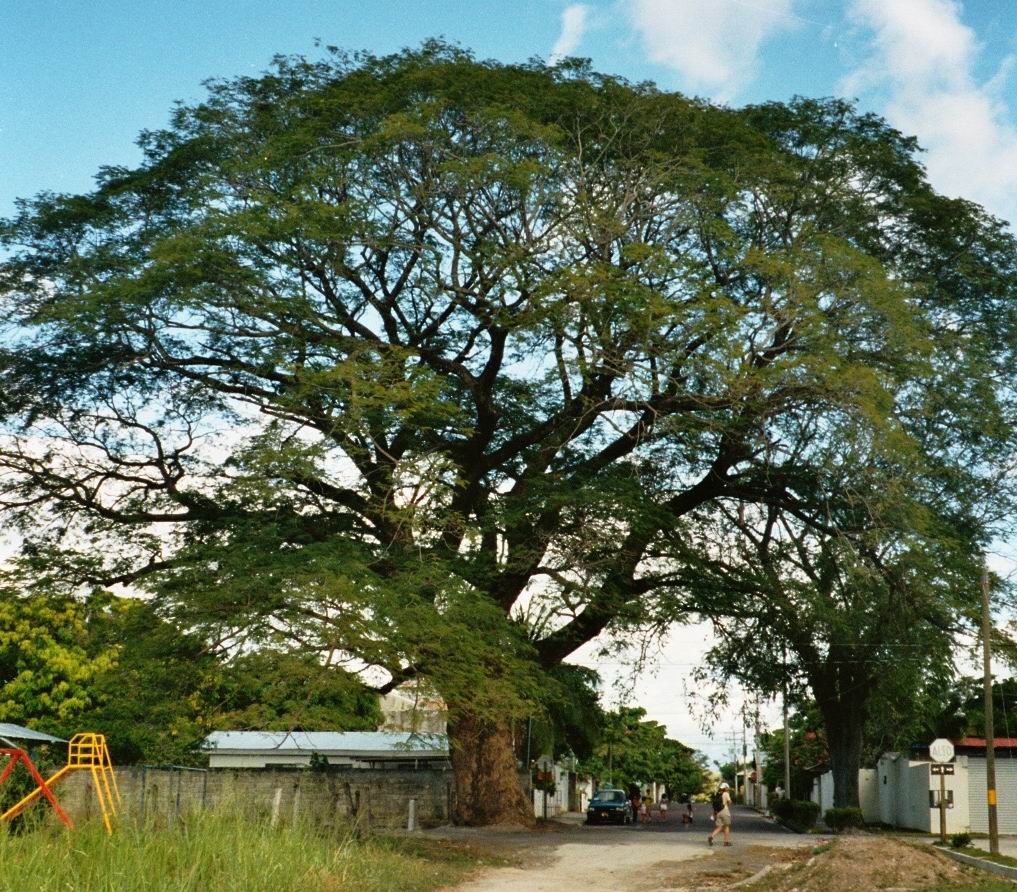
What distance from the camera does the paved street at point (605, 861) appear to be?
17.4m

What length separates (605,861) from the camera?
2047 cm

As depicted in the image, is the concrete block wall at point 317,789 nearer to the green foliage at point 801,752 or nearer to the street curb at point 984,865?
the street curb at point 984,865

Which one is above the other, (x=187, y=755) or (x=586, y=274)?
(x=586, y=274)

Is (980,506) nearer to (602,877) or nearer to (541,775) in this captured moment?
(602,877)

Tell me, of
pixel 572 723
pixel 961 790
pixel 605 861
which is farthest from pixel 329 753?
pixel 605 861

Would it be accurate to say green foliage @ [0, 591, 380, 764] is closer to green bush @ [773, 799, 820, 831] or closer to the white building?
green bush @ [773, 799, 820, 831]

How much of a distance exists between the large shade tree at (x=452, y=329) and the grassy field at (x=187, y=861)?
5.88m

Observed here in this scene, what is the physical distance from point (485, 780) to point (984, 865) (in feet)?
35.3

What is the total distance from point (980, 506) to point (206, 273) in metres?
16.4

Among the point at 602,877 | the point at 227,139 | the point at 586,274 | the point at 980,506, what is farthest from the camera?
the point at 980,506

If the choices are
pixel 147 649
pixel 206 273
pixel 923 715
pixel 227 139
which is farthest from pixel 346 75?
pixel 923 715

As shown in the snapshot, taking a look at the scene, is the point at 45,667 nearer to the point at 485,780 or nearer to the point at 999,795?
the point at 485,780

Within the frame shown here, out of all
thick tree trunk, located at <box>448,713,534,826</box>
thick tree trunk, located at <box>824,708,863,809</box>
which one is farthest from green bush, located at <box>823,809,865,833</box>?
thick tree trunk, located at <box>448,713,534,826</box>

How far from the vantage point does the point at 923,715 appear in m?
41.8
